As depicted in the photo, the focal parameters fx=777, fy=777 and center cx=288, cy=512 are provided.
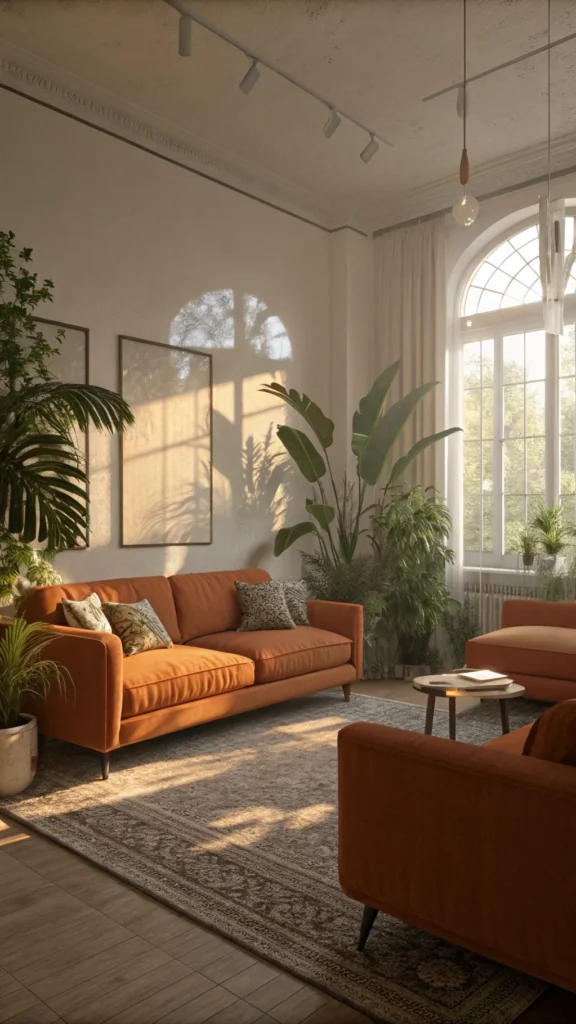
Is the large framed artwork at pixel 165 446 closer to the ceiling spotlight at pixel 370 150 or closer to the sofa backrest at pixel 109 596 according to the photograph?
the sofa backrest at pixel 109 596

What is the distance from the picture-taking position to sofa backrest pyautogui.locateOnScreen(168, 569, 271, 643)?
4.93 metres

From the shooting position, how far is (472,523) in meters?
6.42

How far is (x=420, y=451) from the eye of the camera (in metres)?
6.11

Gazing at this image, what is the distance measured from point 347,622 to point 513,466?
2034 mm

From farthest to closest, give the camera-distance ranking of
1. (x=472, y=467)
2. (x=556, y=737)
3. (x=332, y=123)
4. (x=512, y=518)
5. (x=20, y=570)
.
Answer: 1. (x=472, y=467)
2. (x=512, y=518)
3. (x=332, y=123)
4. (x=20, y=570)
5. (x=556, y=737)

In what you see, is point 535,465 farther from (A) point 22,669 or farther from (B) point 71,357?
(A) point 22,669

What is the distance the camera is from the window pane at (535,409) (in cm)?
605

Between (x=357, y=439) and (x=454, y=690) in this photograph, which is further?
(x=357, y=439)

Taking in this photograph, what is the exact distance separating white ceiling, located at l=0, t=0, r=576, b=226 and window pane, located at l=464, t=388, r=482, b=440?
1.65m

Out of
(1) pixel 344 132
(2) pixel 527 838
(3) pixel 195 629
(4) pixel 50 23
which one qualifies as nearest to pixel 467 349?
(1) pixel 344 132

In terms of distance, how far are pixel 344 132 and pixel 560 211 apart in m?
2.37

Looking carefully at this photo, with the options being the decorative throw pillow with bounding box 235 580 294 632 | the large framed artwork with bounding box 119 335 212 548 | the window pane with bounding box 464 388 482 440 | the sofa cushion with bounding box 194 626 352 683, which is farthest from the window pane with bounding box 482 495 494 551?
the large framed artwork with bounding box 119 335 212 548

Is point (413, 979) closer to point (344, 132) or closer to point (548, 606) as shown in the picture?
point (548, 606)

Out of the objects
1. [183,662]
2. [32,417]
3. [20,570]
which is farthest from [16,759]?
[32,417]
